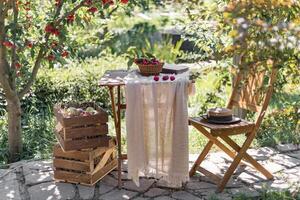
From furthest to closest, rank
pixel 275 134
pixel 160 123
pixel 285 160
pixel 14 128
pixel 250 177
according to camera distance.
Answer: pixel 275 134
pixel 14 128
pixel 285 160
pixel 250 177
pixel 160 123

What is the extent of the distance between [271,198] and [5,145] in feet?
8.71

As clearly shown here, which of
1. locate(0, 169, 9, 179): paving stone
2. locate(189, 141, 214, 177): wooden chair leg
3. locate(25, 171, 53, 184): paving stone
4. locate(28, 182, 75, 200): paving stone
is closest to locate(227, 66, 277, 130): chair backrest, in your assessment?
locate(189, 141, 214, 177): wooden chair leg

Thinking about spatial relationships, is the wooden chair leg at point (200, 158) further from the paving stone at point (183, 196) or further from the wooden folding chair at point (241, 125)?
the paving stone at point (183, 196)

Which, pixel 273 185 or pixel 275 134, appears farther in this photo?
pixel 275 134

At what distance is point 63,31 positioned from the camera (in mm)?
3994

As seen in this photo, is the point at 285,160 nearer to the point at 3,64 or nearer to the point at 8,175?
the point at 8,175

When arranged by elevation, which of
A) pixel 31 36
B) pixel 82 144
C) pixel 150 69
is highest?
pixel 31 36

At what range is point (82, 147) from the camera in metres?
3.76

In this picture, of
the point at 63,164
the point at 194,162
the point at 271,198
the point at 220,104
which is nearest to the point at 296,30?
the point at 271,198

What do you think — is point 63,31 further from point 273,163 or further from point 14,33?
point 273,163

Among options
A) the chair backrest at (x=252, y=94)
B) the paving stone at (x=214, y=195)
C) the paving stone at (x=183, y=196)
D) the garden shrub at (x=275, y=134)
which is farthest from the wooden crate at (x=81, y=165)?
the garden shrub at (x=275, y=134)

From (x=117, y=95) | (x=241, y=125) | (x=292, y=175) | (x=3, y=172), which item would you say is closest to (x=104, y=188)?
(x=117, y=95)

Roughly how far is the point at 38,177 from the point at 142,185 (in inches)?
34.1

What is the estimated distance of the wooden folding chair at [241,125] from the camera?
3.60 m
